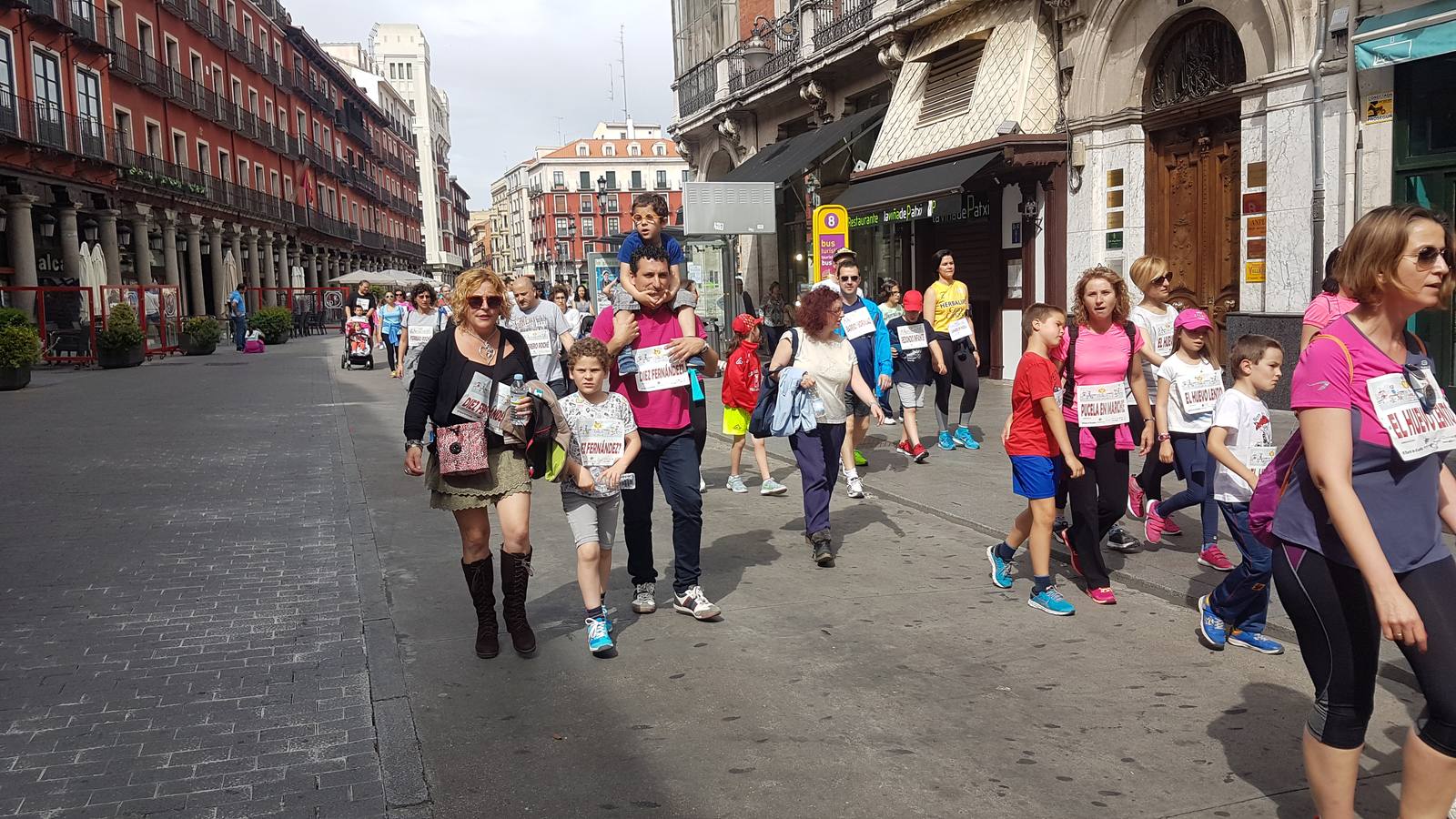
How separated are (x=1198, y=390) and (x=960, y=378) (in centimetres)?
490

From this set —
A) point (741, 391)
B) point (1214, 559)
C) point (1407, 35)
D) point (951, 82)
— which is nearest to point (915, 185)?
point (951, 82)

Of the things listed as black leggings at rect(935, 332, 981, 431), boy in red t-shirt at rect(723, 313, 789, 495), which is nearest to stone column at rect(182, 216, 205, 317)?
black leggings at rect(935, 332, 981, 431)

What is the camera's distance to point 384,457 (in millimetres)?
10516

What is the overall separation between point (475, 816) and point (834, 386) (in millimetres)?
3771

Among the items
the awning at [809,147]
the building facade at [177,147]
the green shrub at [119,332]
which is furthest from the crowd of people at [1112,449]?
the building facade at [177,147]

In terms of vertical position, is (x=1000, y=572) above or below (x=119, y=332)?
below

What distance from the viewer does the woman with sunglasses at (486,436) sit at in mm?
4684

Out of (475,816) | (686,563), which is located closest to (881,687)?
(686,563)

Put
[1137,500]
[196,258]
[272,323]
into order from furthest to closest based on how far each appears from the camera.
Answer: [196,258] → [272,323] → [1137,500]

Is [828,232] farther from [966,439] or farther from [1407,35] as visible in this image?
[1407,35]

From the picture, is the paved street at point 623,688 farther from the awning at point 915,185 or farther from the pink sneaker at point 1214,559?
the awning at point 915,185

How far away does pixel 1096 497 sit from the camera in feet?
17.7

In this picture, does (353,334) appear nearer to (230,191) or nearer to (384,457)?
(384,457)

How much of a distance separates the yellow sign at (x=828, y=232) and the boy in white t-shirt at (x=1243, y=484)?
324 inches
